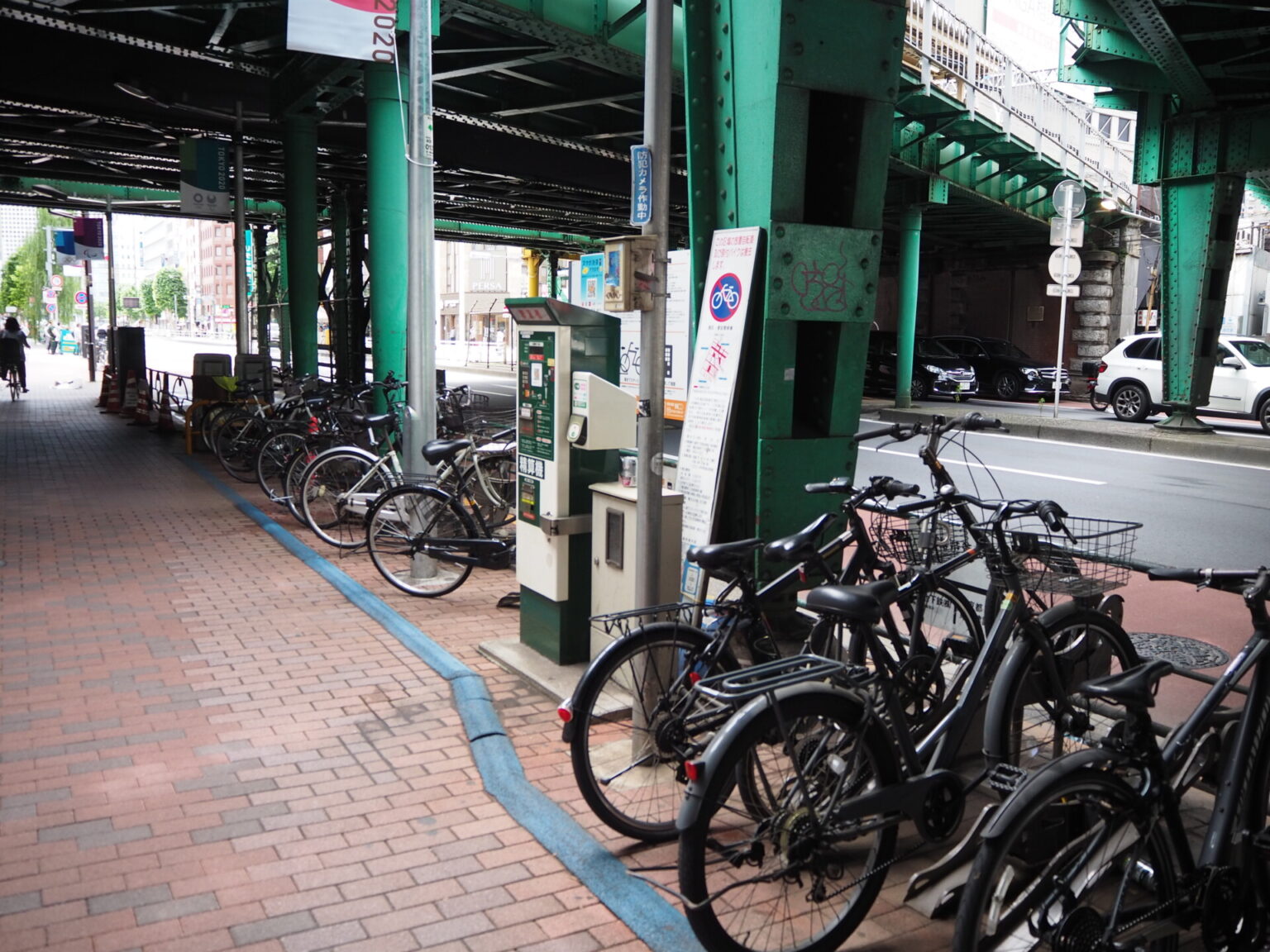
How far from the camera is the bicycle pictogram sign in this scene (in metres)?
4.79

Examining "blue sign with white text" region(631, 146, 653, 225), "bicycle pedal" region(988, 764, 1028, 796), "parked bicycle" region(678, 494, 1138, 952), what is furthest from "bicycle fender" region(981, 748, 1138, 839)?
"blue sign with white text" region(631, 146, 653, 225)

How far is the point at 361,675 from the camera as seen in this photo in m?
5.79

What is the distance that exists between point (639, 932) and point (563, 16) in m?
11.1

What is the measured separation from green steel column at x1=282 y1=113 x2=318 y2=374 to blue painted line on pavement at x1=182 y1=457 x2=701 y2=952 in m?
11.1

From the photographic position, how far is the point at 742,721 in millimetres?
3066

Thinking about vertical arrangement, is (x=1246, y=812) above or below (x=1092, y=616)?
below

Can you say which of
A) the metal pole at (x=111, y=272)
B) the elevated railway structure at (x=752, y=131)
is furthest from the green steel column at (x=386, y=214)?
the metal pole at (x=111, y=272)

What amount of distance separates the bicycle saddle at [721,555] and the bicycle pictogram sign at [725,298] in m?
1.38

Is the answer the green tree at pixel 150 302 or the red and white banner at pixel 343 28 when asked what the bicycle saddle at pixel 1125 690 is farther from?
the green tree at pixel 150 302

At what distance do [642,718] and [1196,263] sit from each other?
14964 mm

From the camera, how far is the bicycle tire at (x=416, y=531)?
7543 mm

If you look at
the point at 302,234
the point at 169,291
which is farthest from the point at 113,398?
the point at 169,291

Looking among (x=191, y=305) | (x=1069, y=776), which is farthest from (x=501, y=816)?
(x=191, y=305)

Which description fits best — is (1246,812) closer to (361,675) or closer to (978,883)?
(978,883)
